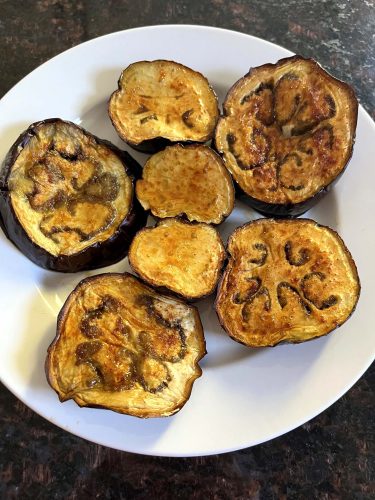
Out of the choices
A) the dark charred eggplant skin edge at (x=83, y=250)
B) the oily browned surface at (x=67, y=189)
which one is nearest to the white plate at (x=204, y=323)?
the dark charred eggplant skin edge at (x=83, y=250)

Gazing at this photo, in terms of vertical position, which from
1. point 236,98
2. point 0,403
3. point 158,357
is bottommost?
point 0,403

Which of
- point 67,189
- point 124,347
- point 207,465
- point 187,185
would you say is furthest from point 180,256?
point 207,465

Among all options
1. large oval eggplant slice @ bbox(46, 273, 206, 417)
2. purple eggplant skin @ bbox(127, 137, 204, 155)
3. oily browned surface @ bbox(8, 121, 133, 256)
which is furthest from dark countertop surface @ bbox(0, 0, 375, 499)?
purple eggplant skin @ bbox(127, 137, 204, 155)

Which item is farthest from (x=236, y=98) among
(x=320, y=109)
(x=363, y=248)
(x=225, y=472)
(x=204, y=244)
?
(x=225, y=472)

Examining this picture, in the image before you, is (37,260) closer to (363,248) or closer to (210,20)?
(363,248)

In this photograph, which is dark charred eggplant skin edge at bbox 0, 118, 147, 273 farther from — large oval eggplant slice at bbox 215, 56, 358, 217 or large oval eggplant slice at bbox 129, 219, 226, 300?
large oval eggplant slice at bbox 215, 56, 358, 217

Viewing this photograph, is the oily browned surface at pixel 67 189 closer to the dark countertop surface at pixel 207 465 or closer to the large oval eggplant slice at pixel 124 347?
the large oval eggplant slice at pixel 124 347
